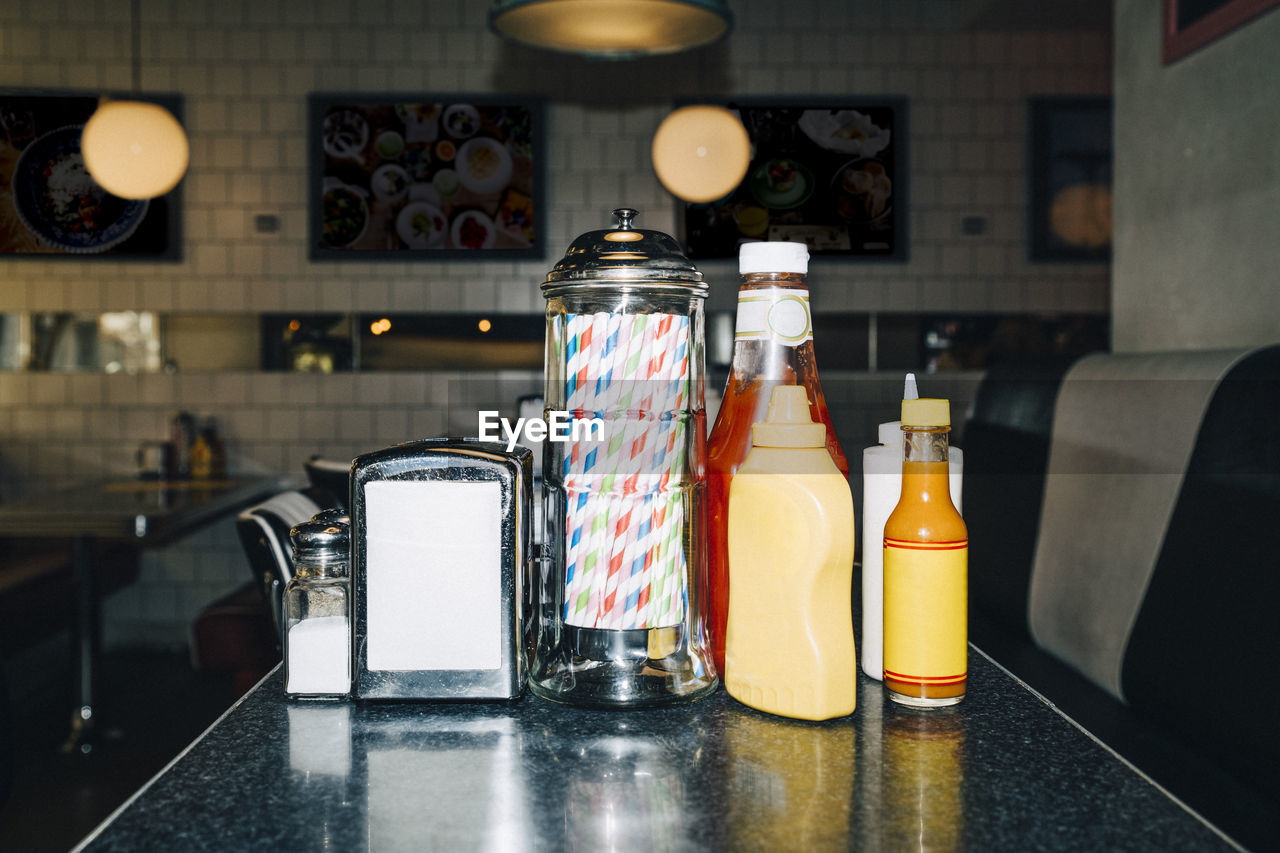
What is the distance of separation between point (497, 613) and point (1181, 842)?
48cm

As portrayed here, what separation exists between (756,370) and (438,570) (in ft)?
1.04

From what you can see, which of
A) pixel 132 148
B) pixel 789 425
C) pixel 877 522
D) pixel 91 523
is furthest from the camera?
pixel 132 148

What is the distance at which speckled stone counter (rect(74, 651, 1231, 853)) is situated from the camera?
0.57 m

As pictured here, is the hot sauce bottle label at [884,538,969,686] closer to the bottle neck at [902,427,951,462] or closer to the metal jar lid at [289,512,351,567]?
the bottle neck at [902,427,951,462]

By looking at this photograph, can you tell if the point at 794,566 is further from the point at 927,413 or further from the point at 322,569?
the point at 322,569

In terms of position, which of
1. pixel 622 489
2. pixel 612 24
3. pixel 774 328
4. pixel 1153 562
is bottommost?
pixel 1153 562

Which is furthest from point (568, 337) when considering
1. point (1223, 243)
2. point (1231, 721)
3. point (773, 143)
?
point (773, 143)

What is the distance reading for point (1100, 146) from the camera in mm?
4461

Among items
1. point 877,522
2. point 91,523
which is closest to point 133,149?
point 91,523

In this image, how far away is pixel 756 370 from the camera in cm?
84

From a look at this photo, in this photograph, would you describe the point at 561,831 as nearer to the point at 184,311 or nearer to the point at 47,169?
the point at 184,311

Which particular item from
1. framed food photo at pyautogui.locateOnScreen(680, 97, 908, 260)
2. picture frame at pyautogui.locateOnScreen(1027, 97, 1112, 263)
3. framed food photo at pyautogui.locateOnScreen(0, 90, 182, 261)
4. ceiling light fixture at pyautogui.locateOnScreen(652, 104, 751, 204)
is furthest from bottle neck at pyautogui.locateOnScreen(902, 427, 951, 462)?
framed food photo at pyautogui.locateOnScreen(0, 90, 182, 261)

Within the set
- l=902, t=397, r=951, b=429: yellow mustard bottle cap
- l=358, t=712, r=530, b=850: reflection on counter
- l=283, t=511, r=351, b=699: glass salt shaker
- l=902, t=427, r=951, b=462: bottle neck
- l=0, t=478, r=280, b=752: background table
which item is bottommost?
l=0, t=478, r=280, b=752: background table

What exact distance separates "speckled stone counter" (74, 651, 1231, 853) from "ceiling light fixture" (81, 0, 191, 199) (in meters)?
3.37
